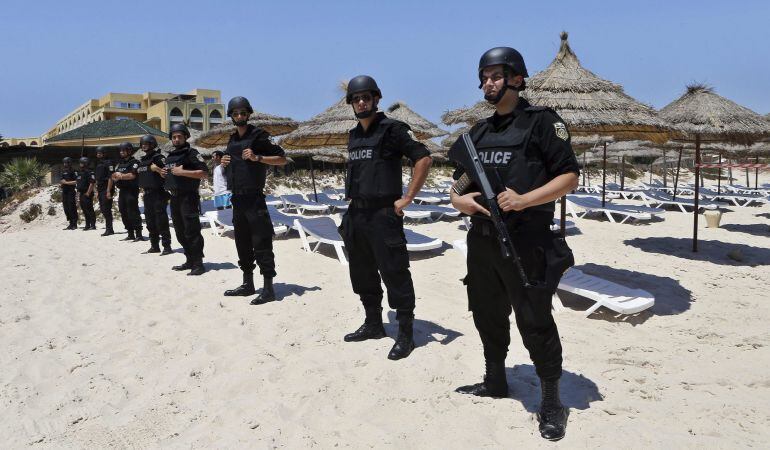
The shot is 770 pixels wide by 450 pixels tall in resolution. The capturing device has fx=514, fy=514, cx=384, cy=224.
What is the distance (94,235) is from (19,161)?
11.5 meters

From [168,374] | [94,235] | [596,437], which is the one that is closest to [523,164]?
[596,437]

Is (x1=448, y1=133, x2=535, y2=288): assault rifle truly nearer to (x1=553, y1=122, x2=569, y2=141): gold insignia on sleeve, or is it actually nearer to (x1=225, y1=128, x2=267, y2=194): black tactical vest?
(x1=553, y1=122, x2=569, y2=141): gold insignia on sleeve

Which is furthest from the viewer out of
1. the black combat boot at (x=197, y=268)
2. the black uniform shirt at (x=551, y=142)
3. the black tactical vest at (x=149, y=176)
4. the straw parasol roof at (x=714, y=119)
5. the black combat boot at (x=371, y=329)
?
the straw parasol roof at (x=714, y=119)

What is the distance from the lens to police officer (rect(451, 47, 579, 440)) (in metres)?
2.18

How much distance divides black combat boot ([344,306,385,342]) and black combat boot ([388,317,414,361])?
30cm

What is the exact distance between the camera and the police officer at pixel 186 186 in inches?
224

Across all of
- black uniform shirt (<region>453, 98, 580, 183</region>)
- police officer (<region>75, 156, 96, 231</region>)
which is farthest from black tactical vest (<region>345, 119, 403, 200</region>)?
police officer (<region>75, 156, 96, 231</region>)

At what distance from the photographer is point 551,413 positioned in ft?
7.71

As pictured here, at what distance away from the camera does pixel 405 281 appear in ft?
11.0

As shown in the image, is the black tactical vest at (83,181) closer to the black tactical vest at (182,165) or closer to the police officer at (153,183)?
the police officer at (153,183)

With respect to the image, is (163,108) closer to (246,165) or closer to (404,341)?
(246,165)

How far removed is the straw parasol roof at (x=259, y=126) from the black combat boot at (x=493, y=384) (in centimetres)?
748

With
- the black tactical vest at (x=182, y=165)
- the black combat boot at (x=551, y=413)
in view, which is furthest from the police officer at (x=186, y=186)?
the black combat boot at (x=551, y=413)

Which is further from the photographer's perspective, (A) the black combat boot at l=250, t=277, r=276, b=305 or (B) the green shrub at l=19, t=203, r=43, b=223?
(B) the green shrub at l=19, t=203, r=43, b=223
